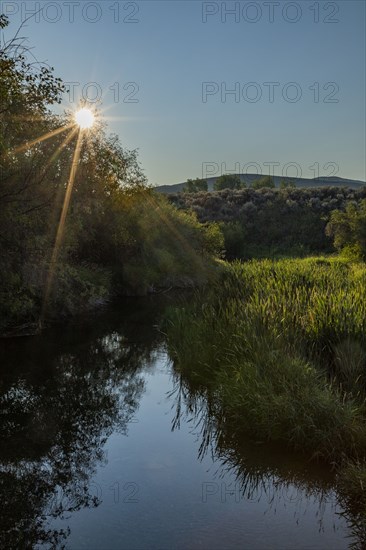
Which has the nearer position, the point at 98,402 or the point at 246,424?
the point at 246,424

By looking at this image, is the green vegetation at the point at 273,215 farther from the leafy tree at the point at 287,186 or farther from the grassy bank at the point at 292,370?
the grassy bank at the point at 292,370

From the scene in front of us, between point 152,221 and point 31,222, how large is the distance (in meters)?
24.1

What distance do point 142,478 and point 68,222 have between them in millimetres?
14587

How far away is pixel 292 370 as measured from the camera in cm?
976

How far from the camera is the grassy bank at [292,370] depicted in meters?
8.63

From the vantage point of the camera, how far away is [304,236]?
8950 centimetres

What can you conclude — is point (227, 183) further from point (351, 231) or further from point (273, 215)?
point (351, 231)

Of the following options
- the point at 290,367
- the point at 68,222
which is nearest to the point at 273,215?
the point at 68,222

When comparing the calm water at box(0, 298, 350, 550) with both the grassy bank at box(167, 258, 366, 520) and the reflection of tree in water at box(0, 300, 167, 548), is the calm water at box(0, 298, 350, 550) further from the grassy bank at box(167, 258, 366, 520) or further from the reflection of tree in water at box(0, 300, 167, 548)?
the grassy bank at box(167, 258, 366, 520)

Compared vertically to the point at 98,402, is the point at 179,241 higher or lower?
higher

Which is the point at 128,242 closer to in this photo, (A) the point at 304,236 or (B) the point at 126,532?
(B) the point at 126,532

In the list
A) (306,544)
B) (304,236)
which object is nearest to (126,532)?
(306,544)

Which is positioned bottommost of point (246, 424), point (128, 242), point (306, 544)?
point (306, 544)

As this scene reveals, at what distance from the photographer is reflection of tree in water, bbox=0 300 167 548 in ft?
24.9
